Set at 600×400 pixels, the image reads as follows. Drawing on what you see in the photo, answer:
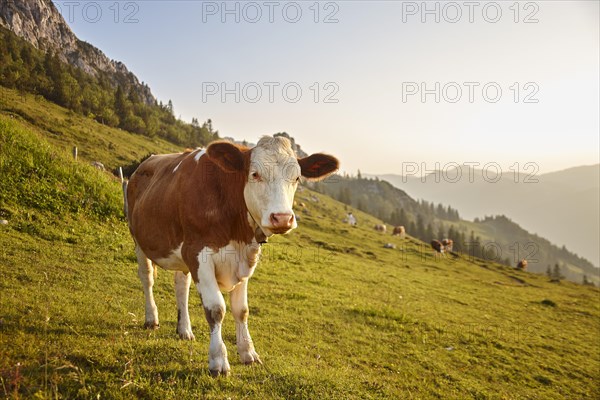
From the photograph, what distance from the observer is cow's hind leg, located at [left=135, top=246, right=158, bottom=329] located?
6895mm

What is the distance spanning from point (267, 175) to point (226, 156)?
802mm

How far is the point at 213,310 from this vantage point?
5055 mm

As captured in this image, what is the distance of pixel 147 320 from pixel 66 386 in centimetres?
288

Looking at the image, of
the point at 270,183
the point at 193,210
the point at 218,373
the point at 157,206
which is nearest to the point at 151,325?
the point at 157,206

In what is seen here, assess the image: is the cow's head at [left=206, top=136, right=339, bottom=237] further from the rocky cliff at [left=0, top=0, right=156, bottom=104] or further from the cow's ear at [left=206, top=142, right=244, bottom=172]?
the rocky cliff at [left=0, top=0, right=156, bottom=104]

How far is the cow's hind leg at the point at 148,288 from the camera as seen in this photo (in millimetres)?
6895

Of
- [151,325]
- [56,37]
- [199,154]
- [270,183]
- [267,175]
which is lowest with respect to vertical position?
[151,325]

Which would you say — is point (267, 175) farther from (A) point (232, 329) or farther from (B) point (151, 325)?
(A) point (232, 329)

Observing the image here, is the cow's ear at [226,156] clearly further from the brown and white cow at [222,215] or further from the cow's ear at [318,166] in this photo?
the cow's ear at [318,166]

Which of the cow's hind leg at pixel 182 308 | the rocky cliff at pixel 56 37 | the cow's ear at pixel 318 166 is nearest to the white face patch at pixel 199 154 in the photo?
the cow's ear at pixel 318 166

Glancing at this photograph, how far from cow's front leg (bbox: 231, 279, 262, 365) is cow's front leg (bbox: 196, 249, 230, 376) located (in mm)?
750

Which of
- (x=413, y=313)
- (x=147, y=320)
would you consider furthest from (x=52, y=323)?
(x=413, y=313)

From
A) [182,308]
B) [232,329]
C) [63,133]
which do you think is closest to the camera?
[182,308]

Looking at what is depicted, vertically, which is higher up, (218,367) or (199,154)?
(199,154)
